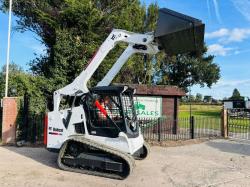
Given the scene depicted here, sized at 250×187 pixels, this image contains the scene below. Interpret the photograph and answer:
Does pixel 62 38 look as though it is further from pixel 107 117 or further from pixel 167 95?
pixel 107 117

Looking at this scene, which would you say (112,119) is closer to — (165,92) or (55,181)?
(55,181)

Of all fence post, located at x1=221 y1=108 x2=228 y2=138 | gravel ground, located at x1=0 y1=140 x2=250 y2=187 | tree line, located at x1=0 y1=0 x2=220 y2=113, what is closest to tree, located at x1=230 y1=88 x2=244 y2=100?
tree line, located at x1=0 y1=0 x2=220 y2=113

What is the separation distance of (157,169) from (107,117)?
86.1 inches

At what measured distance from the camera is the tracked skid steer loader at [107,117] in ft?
29.8

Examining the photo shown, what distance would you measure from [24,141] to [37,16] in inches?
414

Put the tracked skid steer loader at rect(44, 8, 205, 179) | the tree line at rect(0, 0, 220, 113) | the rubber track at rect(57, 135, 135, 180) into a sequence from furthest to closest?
1. the tree line at rect(0, 0, 220, 113)
2. the tracked skid steer loader at rect(44, 8, 205, 179)
3. the rubber track at rect(57, 135, 135, 180)

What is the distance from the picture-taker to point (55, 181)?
857cm

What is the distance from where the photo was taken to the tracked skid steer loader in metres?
9.08

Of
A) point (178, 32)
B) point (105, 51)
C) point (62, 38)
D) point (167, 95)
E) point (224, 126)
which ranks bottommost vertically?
point (224, 126)

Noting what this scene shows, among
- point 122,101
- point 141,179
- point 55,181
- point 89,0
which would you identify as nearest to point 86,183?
point 55,181

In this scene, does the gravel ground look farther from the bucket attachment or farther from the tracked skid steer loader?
the bucket attachment

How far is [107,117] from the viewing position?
31.4 ft

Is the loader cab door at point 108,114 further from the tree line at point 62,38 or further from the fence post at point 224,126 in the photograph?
the fence post at point 224,126

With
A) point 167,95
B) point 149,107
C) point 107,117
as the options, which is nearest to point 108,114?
point 107,117
